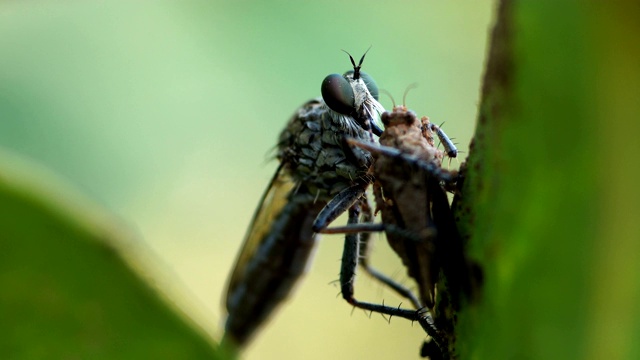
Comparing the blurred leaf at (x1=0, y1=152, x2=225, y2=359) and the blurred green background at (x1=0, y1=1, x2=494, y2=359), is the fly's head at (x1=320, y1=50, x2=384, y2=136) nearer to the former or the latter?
the blurred green background at (x1=0, y1=1, x2=494, y2=359)

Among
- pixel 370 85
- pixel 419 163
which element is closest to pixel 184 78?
pixel 370 85

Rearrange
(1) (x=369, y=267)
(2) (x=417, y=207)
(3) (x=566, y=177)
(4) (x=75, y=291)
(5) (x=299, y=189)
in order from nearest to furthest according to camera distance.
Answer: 1. (3) (x=566, y=177)
2. (4) (x=75, y=291)
3. (2) (x=417, y=207)
4. (5) (x=299, y=189)
5. (1) (x=369, y=267)

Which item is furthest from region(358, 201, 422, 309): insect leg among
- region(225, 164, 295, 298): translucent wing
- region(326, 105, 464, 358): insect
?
region(326, 105, 464, 358): insect

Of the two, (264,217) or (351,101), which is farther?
(264,217)

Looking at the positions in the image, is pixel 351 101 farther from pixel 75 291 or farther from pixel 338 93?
pixel 75 291

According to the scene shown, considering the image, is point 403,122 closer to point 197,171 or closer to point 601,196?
point 601,196

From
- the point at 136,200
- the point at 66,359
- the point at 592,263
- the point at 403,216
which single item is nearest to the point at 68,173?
the point at 136,200
